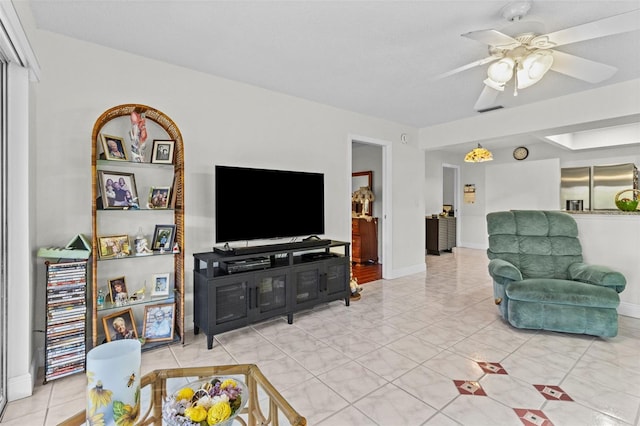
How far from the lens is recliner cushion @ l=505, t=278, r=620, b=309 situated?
8.50 ft

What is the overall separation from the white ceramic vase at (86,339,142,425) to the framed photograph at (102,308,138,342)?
174cm

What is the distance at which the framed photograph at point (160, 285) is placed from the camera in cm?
263

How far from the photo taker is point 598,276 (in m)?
2.78

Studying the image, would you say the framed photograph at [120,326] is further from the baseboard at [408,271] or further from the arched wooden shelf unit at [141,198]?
the baseboard at [408,271]

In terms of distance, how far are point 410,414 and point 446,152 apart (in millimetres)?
6920

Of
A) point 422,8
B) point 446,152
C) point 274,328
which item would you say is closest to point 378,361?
point 274,328

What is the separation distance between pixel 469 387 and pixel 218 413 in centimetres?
169

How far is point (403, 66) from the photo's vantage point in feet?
9.34

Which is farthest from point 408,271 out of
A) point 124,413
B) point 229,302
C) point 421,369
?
point 124,413

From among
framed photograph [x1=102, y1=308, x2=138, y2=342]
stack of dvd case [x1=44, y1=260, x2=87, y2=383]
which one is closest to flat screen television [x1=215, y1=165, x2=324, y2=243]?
framed photograph [x1=102, y1=308, x2=138, y2=342]

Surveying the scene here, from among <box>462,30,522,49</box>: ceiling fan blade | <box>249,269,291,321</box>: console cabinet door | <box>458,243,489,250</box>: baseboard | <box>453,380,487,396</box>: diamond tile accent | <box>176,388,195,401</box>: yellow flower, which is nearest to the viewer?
<box>176,388,195,401</box>: yellow flower

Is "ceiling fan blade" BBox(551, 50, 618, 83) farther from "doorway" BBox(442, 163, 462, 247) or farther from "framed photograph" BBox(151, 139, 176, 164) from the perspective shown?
"doorway" BBox(442, 163, 462, 247)

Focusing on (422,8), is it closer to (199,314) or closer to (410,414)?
(410,414)

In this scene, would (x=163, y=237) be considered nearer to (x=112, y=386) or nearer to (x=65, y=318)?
(x=65, y=318)
